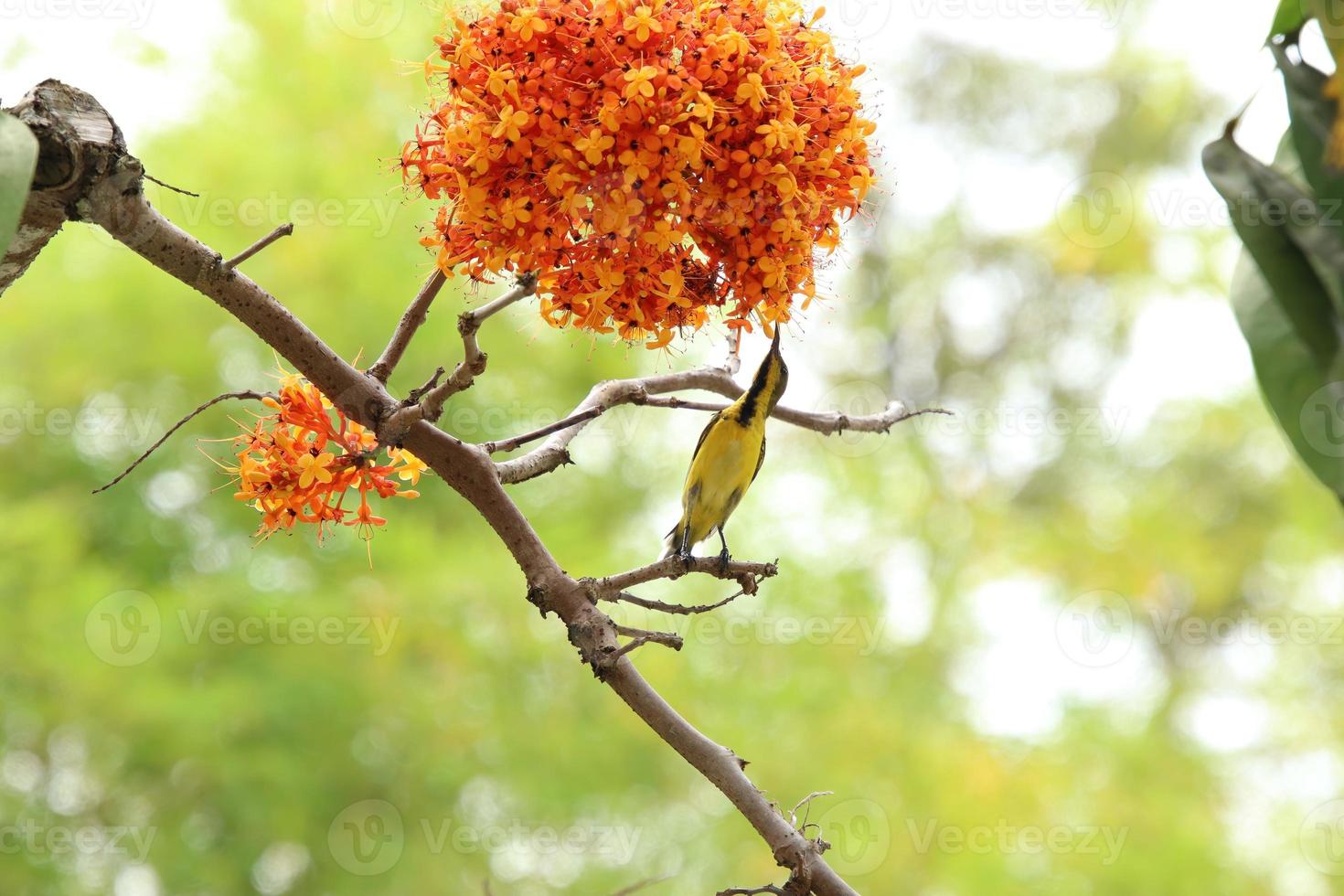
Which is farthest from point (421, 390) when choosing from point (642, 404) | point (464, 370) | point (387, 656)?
point (387, 656)

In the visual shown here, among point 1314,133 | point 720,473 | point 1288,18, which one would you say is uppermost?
point 720,473

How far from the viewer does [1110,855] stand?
7.45 meters

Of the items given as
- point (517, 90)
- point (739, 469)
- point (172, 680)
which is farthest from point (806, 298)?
point (172, 680)

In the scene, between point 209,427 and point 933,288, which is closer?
point 209,427

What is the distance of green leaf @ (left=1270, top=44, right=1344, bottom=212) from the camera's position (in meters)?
1.25

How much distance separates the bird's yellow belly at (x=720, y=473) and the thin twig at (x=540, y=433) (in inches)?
36.2

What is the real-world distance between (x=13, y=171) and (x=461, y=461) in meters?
0.92

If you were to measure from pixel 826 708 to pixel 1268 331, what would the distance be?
21.2 feet

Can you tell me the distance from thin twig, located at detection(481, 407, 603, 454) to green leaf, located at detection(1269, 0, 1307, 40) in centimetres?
135

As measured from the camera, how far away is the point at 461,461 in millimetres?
2107

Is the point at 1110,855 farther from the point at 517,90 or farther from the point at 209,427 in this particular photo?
the point at 517,90

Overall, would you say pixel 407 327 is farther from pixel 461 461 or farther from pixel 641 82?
pixel 641 82

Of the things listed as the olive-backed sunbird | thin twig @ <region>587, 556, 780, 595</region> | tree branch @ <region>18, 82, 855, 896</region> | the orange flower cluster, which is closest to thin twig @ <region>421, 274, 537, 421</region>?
tree branch @ <region>18, 82, 855, 896</region>

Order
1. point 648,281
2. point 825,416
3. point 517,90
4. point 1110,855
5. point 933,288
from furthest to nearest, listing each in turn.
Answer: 1. point 933,288
2. point 1110,855
3. point 825,416
4. point 648,281
5. point 517,90
